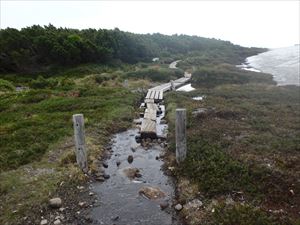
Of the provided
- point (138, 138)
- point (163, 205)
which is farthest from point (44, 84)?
point (163, 205)

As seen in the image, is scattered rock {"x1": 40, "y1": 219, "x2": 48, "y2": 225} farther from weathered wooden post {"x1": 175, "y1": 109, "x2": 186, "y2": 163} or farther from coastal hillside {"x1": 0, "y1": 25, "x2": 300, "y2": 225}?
weathered wooden post {"x1": 175, "y1": 109, "x2": 186, "y2": 163}

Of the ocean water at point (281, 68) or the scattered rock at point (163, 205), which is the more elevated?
the scattered rock at point (163, 205)

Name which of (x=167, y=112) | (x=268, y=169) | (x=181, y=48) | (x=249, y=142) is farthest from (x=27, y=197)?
(x=181, y=48)

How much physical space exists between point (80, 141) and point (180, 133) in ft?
13.7

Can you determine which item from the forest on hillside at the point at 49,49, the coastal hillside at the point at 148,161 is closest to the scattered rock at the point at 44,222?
the coastal hillside at the point at 148,161

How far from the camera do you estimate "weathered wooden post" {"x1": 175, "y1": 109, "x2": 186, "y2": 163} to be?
13.5 metres

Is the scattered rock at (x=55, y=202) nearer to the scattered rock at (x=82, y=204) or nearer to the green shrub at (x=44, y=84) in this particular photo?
the scattered rock at (x=82, y=204)

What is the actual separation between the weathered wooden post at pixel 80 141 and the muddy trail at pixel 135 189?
1.09 m

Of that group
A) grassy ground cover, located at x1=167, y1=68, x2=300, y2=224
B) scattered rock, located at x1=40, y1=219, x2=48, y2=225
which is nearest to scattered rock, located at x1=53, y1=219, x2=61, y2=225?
scattered rock, located at x1=40, y1=219, x2=48, y2=225

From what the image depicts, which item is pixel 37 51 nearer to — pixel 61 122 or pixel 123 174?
pixel 61 122

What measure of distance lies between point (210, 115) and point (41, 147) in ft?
36.0

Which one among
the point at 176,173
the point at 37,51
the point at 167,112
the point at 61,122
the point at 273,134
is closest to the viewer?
the point at 176,173

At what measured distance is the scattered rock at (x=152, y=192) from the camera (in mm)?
11706

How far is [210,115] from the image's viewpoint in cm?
2127
